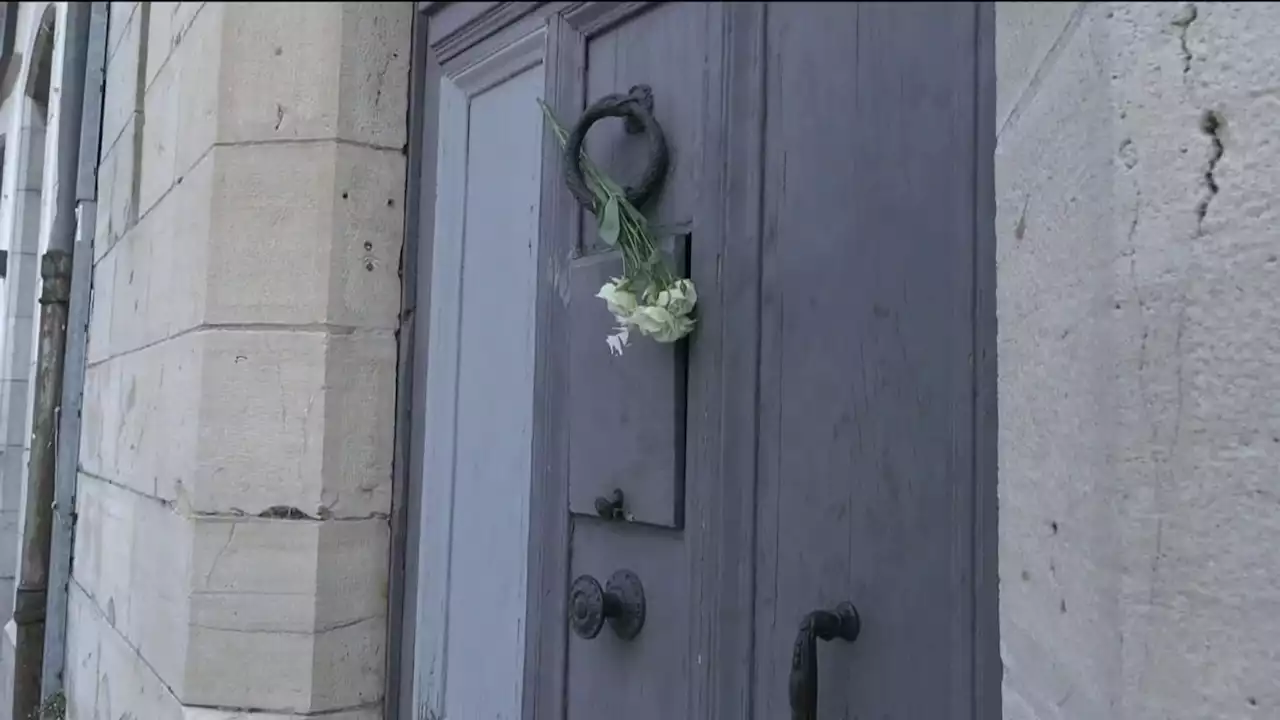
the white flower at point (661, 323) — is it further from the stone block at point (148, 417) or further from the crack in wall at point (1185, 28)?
the stone block at point (148, 417)

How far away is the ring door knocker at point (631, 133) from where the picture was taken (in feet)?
2.95

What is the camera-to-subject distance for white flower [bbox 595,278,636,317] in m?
0.85

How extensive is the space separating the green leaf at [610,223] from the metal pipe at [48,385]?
1883 mm

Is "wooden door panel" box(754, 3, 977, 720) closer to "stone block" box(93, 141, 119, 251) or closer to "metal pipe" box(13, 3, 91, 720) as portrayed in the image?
"stone block" box(93, 141, 119, 251)

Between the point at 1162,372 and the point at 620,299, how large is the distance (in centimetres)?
44

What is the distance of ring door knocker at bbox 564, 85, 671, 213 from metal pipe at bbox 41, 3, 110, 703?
5.63 feet

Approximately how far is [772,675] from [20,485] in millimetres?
2549

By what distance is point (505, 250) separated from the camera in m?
1.14

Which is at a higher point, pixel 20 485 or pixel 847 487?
pixel 847 487

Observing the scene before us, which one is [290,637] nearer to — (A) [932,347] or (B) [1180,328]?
(A) [932,347]

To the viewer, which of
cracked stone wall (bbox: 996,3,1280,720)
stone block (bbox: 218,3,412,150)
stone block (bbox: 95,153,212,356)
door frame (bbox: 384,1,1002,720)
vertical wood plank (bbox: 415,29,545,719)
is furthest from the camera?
stone block (bbox: 95,153,212,356)

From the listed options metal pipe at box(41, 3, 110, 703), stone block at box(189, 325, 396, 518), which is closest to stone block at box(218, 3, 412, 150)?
stone block at box(189, 325, 396, 518)

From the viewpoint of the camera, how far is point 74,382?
88.1 inches

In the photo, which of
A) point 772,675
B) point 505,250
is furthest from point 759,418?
point 505,250
